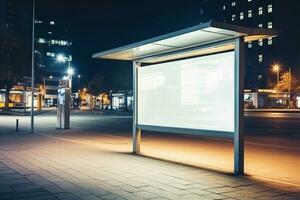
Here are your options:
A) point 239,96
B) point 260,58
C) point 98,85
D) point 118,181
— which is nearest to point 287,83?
point 260,58

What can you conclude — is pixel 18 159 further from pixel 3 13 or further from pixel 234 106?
pixel 3 13

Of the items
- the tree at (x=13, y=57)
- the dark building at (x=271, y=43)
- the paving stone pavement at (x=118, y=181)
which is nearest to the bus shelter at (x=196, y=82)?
the paving stone pavement at (x=118, y=181)

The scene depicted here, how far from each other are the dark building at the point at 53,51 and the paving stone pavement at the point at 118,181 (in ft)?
421

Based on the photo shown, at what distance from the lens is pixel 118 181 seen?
845 cm

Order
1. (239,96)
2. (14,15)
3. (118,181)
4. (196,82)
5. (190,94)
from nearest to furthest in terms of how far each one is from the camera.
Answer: (118,181), (239,96), (196,82), (190,94), (14,15)

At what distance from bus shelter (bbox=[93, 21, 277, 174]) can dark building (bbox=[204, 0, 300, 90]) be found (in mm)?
76391

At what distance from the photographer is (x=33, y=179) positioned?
859cm

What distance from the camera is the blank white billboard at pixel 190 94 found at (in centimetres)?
972

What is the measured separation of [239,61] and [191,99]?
201cm

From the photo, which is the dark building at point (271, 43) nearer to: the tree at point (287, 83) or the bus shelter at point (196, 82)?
the tree at point (287, 83)

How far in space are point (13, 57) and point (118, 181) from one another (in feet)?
160

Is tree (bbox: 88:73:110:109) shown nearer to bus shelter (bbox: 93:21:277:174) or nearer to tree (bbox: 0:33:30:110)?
tree (bbox: 0:33:30:110)

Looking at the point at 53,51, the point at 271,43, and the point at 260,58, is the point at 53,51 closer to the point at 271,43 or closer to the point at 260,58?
the point at 260,58

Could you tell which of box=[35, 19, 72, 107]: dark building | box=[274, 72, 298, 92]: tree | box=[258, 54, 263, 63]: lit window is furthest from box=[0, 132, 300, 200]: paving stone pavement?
box=[35, 19, 72, 107]: dark building
